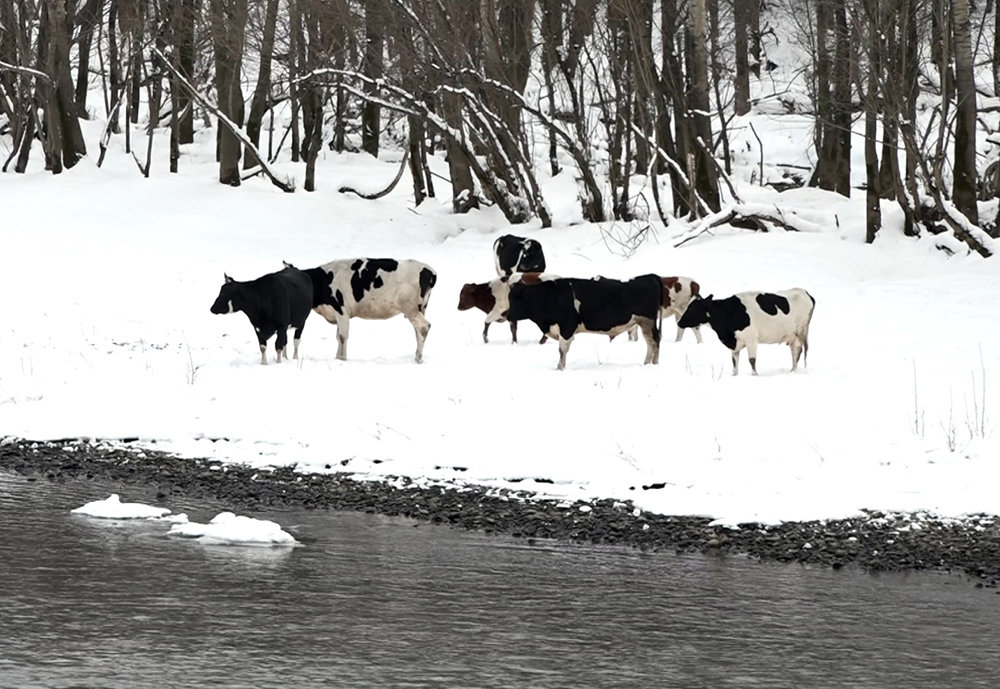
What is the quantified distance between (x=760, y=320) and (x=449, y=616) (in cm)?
872

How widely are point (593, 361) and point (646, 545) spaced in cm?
764

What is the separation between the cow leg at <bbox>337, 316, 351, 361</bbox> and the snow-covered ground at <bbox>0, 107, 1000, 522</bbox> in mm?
147

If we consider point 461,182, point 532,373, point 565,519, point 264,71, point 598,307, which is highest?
point 264,71

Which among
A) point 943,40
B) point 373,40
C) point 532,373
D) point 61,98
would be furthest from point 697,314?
point 61,98

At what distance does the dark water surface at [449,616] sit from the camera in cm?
652

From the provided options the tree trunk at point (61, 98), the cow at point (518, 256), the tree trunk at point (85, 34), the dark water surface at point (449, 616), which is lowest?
the dark water surface at point (449, 616)

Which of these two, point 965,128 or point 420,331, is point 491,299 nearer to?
point 420,331

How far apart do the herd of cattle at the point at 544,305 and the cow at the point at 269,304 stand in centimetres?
1

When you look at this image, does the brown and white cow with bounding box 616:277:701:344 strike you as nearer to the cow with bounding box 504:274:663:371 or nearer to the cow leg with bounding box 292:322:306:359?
the cow with bounding box 504:274:663:371

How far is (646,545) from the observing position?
9352 mm

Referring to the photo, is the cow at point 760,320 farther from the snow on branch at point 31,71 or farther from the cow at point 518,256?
the snow on branch at point 31,71

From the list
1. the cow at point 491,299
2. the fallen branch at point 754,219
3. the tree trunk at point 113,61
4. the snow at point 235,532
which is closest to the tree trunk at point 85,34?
the tree trunk at point 113,61

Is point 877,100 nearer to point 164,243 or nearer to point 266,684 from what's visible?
point 164,243

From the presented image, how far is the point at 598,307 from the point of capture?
53.5 ft
